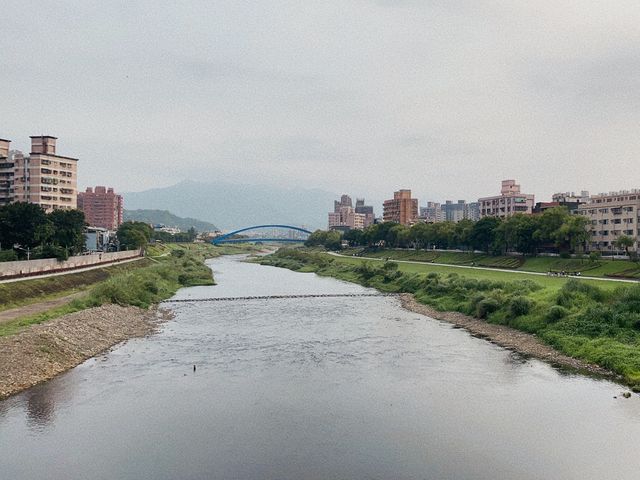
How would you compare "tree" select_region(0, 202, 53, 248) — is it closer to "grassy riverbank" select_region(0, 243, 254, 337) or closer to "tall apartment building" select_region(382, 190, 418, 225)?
Answer: "grassy riverbank" select_region(0, 243, 254, 337)

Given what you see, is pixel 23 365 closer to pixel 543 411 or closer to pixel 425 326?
pixel 543 411

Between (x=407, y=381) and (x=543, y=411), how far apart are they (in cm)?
620

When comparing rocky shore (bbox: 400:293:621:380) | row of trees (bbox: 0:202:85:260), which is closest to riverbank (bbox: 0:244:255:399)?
row of trees (bbox: 0:202:85:260)

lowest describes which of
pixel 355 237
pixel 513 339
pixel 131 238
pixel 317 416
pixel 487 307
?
pixel 317 416

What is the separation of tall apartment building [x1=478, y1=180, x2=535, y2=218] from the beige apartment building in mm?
89784

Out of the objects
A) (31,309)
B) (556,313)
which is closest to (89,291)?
(31,309)

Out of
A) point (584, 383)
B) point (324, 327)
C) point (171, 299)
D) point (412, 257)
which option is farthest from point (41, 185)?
point (584, 383)

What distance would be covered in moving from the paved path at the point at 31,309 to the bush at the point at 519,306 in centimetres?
3355

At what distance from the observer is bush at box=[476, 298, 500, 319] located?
40.0 m

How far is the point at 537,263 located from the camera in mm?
70438

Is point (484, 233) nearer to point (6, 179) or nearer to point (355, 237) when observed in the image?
point (355, 237)

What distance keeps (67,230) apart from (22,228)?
5.95 m

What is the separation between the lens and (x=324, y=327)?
1502 inches

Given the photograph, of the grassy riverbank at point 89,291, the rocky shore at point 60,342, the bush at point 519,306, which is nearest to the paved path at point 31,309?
the grassy riverbank at point 89,291
